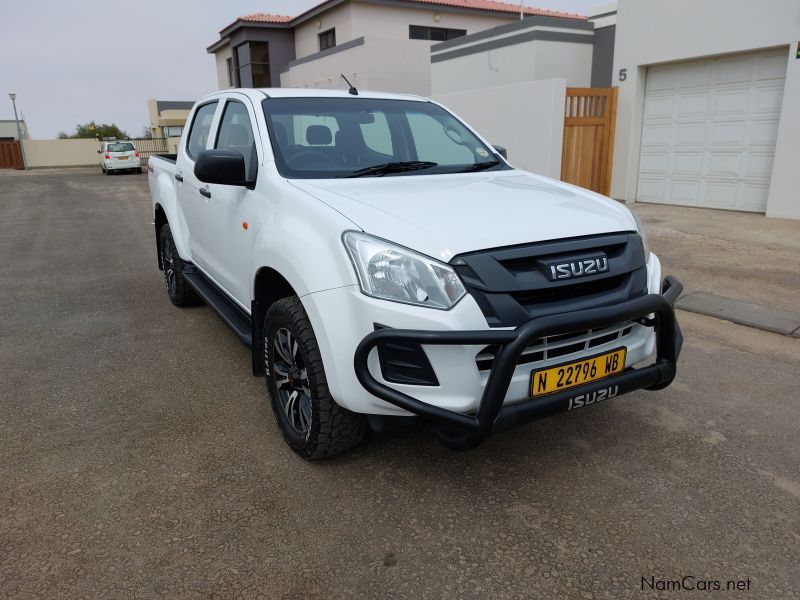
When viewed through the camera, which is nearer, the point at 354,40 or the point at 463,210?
the point at 463,210

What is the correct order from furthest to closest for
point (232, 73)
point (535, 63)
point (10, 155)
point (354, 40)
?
point (10, 155)
point (232, 73)
point (354, 40)
point (535, 63)

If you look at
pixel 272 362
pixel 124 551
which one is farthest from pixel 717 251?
pixel 124 551

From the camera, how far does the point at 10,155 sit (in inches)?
1524

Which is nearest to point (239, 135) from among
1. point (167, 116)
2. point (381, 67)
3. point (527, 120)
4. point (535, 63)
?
point (527, 120)

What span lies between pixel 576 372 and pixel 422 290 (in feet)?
2.39

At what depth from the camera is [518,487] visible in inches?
112

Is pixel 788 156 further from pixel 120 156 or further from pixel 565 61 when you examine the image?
pixel 120 156

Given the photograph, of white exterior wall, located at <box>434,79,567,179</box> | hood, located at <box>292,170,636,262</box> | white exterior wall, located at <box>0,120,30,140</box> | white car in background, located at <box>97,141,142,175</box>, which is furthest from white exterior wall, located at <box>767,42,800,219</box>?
white exterior wall, located at <box>0,120,30,140</box>

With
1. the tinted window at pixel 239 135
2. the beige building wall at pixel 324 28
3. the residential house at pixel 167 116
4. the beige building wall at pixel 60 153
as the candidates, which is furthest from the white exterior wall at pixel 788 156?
the beige building wall at pixel 60 153

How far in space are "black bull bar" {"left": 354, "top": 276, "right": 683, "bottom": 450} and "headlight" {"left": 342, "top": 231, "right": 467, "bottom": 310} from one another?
15cm

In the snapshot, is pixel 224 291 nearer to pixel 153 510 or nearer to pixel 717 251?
pixel 153 510

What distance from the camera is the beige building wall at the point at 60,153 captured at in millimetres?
40656

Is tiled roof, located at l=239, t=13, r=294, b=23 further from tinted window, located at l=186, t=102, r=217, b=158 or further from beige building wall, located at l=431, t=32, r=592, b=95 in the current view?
tinted window, located at l=186, t=102, r=217, b=158

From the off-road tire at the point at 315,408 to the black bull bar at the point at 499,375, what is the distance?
35 cm
